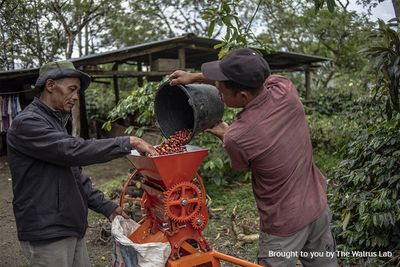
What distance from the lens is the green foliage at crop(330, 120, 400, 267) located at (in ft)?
11.2

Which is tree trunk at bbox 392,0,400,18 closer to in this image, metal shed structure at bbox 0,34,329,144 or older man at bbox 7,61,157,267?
older man at bbox 7,61,157,267

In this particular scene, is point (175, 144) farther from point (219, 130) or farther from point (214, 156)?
point (214, 156)

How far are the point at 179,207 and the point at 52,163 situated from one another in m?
0.75

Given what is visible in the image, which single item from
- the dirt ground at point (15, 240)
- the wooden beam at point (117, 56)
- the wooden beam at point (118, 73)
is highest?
the wooden beam at point (117, 56)

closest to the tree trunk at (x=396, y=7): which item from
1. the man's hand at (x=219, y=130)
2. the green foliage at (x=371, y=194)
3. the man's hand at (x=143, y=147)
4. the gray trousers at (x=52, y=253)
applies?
the green foliage at (x=371, y=194)

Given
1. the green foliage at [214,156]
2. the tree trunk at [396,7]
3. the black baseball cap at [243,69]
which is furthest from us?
the green foliage at [214,156]

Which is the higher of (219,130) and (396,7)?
(396,7)

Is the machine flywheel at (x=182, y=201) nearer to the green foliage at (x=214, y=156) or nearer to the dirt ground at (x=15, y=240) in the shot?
the dirt ground at (x=15, y=240)

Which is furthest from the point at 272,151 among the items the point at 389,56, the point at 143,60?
the point at 143,60

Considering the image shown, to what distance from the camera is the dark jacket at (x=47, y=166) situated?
2221 millimetres

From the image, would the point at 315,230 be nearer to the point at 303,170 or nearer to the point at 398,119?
the point at 303,170

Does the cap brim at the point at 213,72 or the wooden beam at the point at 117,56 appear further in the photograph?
the wooden beam at the point at 117,56

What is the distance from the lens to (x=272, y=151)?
6.81 ft

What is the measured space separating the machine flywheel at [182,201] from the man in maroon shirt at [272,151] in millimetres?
388
